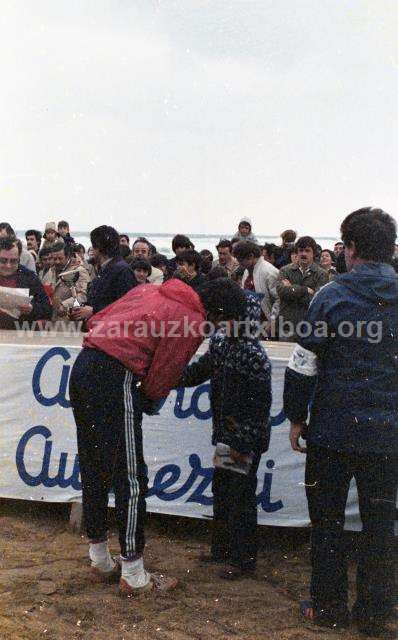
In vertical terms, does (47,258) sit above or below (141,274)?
above

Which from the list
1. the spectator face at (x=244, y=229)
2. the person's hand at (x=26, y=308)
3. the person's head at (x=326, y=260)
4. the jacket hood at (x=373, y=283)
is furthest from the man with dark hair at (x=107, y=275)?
the person's head at (x=326, y=260)

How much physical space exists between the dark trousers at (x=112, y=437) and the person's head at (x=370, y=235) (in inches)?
46.4

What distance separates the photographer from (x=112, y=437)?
3566mm

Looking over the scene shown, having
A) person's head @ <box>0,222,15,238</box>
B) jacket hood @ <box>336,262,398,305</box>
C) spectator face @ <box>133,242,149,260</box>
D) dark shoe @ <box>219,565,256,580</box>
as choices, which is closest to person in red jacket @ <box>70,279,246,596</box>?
dark shoe @ <box>219,565,256,580</box>

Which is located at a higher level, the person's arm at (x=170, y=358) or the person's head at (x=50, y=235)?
the person's head at (x=50, y=235)

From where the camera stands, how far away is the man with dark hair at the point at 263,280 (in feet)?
23.5

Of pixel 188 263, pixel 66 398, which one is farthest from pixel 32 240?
pixel 66 398

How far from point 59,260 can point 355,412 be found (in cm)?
538

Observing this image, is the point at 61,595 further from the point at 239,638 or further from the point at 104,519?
the point at 239,638

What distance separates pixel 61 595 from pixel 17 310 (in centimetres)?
232

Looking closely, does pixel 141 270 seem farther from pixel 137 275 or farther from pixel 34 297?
pixel 34 297

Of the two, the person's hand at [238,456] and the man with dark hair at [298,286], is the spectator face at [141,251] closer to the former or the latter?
the man with dark hair at [298,286]

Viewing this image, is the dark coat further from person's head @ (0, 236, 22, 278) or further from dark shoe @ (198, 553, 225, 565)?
dark shoe @ (198, 553, 225, 565)

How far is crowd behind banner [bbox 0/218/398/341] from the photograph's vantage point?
547 centimetres
